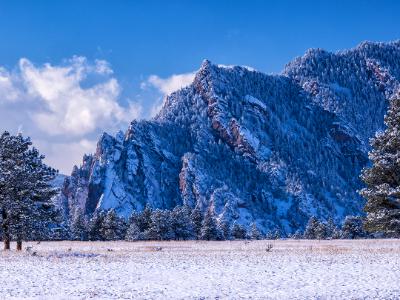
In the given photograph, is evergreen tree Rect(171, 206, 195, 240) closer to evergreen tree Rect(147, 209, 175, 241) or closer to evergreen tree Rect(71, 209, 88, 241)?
evergreen tree Rect(147, 209, 175, 241)

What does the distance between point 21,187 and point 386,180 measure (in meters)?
26.7

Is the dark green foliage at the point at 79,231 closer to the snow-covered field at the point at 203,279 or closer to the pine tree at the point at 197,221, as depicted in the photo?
the pine tree at the point at 197,221

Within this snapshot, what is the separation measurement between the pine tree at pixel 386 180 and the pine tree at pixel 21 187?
2418 cm

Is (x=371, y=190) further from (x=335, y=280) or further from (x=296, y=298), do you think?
(x=296, y=298)

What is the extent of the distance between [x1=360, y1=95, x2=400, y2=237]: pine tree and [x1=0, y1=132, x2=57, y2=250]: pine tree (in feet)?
79.3

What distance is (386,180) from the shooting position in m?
35.0

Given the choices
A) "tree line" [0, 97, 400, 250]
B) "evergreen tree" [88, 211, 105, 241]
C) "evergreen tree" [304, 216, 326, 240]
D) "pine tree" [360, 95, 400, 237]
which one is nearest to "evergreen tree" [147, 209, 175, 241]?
"evergreen tree" [88, 211, 105, 241]

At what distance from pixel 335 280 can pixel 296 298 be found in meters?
4.48

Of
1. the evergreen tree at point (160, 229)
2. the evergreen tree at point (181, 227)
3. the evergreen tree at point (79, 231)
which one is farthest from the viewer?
the evergreen tree at point (79, 231)

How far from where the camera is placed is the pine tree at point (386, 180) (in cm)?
3400

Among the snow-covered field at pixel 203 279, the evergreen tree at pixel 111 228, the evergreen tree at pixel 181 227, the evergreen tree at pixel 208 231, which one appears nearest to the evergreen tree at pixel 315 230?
the evergreen tree at pixel 208 231

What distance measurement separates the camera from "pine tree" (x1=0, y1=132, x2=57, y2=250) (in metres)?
39.2

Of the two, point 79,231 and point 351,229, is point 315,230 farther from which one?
point 79,231

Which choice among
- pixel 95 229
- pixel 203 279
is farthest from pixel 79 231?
pixel 203 279
